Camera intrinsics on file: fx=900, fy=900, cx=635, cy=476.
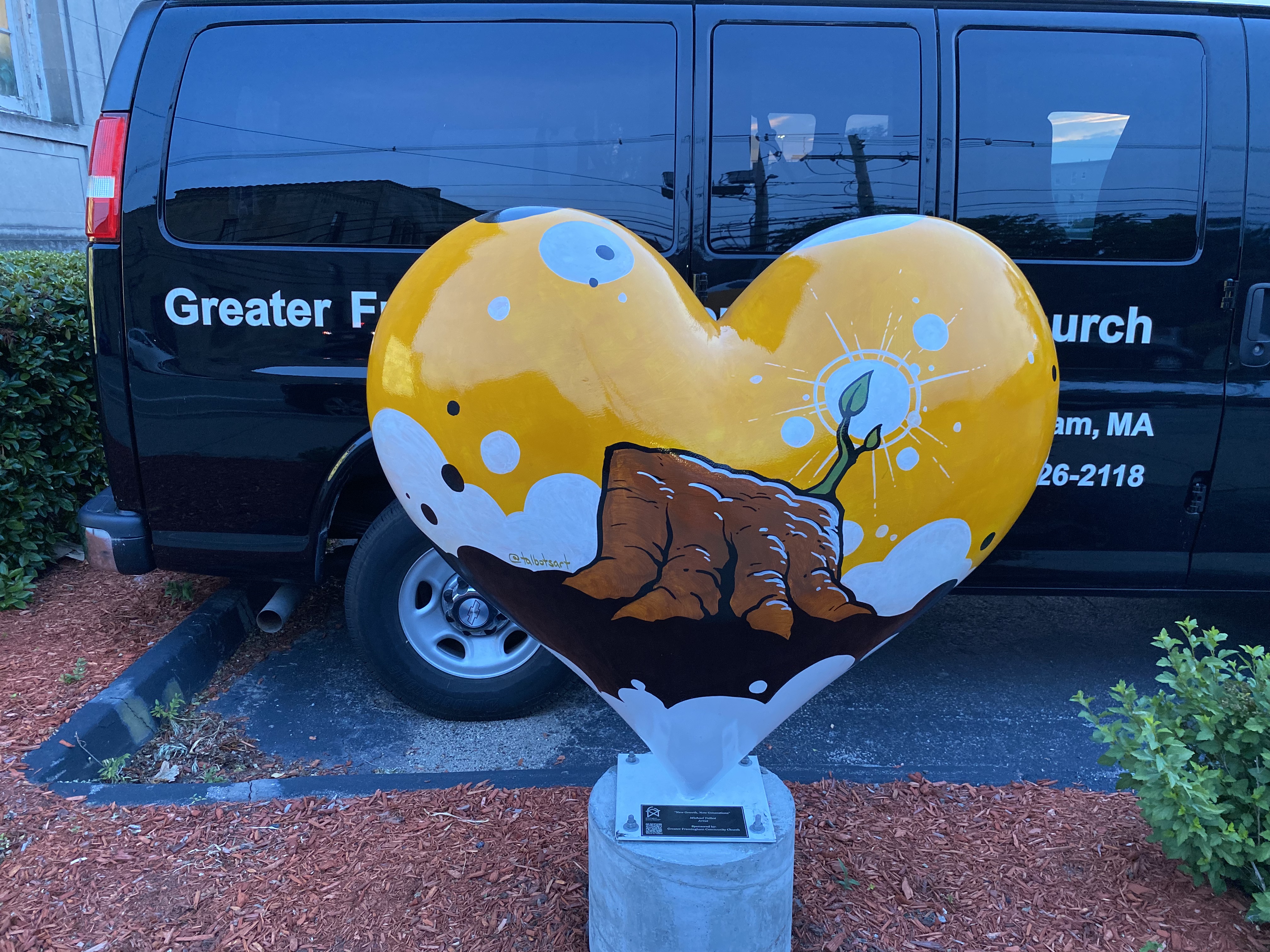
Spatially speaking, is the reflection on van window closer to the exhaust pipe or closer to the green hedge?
the exhaust pipe

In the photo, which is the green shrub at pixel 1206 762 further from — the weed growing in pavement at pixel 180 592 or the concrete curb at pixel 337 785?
the weed growing in pavement at pixel 180 592

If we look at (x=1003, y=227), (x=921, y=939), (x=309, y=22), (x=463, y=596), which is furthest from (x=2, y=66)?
(x=921, y=939)

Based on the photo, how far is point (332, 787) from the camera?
103 inches

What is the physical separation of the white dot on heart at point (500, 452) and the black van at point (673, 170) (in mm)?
1516

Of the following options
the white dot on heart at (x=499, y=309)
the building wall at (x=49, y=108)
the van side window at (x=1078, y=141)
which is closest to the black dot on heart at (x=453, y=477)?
the white dot on heart at (x=499, y=309)

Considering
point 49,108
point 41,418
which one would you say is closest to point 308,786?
point 41,418

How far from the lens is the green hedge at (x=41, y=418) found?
393 centimetres

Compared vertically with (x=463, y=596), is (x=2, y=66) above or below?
above

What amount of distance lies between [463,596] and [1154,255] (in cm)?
255

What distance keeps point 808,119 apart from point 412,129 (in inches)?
48.9

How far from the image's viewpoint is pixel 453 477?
1582mm

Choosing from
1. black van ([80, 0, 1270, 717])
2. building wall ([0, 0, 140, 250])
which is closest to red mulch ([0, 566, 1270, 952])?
black van ([80, 0, 1270, 717])

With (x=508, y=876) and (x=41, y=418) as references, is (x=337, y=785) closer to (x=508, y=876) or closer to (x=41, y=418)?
(x=508, y=876)

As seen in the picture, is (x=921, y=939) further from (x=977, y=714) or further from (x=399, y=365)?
(x=399, y=365)
